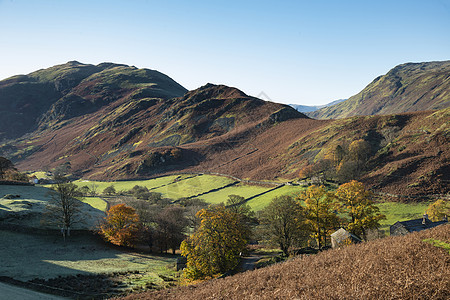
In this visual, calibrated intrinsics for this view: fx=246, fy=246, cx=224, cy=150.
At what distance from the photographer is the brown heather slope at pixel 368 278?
7.69 meters

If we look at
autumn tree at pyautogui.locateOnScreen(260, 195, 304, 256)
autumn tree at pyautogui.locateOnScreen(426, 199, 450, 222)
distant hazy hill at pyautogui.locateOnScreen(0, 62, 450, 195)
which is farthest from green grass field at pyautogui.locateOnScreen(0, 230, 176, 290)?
distant hazy hill at pyautogui.locateOnScreen(0, 62, 450, 195)

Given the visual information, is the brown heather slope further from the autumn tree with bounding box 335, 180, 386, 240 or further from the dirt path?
the autumn tree with bounding box 335, 180, 386, 240

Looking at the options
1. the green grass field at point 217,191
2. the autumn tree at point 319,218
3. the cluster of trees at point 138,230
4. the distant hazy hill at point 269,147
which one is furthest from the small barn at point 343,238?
the distant hazy hill at point 269,147

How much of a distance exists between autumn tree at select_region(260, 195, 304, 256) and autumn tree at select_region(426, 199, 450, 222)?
31434 mm

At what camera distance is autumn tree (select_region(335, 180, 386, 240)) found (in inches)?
1849

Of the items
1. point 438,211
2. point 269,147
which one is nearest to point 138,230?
point 438,211

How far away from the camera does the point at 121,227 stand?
179 feet

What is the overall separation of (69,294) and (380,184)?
7751 cm

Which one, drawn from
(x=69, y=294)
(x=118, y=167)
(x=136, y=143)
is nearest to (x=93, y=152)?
(x=136, y=143)

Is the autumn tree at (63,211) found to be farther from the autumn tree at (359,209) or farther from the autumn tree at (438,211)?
the autumn tree at (438,211)

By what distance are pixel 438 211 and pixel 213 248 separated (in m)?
52.2

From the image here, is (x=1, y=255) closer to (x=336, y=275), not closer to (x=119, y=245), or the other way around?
(x=119, y=245)

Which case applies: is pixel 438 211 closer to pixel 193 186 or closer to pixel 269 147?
pixel 193 186

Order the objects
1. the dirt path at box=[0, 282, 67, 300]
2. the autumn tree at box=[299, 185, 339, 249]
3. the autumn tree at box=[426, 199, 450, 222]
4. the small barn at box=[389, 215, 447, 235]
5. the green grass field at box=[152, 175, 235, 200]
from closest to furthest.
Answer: the dirt path at box=[0, 282, 67, 300], the small barn at box=[389, 215, 447, 235], the autumn tree at box=[299, 185, 339, 249], the autumn tree at box=[426, 199, 450, 222], the green grass field at box=[152, 175, 235, 200]
